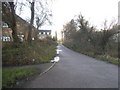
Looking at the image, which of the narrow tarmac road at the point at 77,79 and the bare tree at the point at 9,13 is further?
the bare tree at the point at 9,13

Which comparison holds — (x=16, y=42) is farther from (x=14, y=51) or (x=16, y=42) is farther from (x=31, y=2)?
(x=31, y=2)

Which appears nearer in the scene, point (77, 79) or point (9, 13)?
point (77, 79)

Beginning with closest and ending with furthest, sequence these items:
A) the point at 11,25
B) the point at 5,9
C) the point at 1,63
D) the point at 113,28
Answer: the point at 1,63 → the point at 5,9 → the point at 11,25 → the point at 113,28

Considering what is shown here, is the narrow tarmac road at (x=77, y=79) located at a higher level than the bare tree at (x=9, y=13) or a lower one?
lower

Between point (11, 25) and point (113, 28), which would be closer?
point (11, 25)

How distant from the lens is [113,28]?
22.6m

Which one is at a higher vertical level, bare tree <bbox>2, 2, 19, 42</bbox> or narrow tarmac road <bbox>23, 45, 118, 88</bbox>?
bare tree <bbox>2, 2, 19, 42</bbox>

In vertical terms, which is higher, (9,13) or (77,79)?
(9,13)

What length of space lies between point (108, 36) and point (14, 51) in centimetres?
1257

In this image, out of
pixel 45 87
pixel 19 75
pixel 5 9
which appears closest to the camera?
pixel 45 87

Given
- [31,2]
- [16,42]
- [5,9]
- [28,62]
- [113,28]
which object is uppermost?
[31,2]

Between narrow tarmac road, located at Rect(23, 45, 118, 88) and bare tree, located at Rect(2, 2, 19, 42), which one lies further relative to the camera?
bare tree, located at Rect(2, 2, 19, 42)

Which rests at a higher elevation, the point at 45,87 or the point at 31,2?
the point at 31,2

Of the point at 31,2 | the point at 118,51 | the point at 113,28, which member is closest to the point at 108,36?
the point at 113,28
